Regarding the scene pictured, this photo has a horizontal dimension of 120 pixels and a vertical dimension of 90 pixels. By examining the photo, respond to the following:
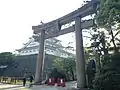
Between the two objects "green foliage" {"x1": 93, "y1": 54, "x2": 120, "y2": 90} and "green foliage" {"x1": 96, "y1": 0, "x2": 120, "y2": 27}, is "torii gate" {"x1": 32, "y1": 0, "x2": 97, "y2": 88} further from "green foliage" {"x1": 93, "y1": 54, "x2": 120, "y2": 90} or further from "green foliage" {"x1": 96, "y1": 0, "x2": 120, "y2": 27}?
"green foliage" {"x1": 96, "y1": 0, "x2": 120, "y2": 27}

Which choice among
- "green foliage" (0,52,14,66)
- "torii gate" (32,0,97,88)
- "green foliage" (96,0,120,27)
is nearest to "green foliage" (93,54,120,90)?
"green foliage" (96,0,120,27)

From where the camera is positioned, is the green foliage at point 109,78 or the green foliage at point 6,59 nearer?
the green foliage at point 109,78

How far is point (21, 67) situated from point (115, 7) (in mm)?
40989

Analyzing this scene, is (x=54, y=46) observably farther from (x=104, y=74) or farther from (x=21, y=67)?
(x=104, y=74)

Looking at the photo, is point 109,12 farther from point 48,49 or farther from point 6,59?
point 6,59

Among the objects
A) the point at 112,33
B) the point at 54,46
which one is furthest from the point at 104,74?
the point at 54,46

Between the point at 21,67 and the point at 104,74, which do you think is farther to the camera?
the point at 21,67

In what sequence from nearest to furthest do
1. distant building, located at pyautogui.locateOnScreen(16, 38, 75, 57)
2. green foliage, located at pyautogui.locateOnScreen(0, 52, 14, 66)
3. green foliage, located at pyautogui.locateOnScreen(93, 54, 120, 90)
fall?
1. green foliage, located at pyautogui.locateOnScreen(93, 54, 120, 90)
2. distant building, located at pyautogui.locateOnScreen(16, 38, 75, 57)
3. green foliage, located at pyautogui.locateOnScreen(0, 52, 14, 66)

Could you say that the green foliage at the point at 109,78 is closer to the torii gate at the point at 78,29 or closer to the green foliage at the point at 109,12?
the green foliage at the point at 109,12

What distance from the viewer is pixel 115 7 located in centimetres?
1119

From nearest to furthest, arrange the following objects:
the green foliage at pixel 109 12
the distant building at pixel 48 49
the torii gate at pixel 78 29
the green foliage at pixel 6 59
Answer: the green foliage at pixel 109 12, the torii gate at pixel 78 29, the distant building at pixel 48 49, the green foliage at pixel 6 59

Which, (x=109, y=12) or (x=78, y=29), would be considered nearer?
(x=109, y=12)

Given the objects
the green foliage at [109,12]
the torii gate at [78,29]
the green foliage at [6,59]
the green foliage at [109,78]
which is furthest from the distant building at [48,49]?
the green foliage at [109,12]

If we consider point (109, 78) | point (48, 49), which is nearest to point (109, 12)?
point (109, 78)
